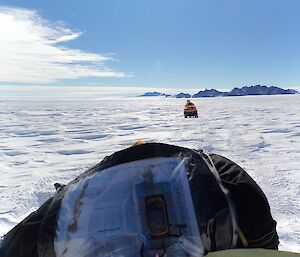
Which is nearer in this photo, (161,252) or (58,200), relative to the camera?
(161,252)

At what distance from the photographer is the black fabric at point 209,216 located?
1.57 meters

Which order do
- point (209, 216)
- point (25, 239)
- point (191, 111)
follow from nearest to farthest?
point (209, 216), point (25, 239), point (191, 111)

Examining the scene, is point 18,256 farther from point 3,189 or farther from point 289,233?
point 3,189

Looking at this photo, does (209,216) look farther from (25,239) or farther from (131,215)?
(25,239)

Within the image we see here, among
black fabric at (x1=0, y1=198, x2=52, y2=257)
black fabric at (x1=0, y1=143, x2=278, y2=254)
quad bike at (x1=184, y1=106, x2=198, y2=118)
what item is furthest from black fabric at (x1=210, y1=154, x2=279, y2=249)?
quad bike at (x1=184, y1=106, x2=198, y2=118)

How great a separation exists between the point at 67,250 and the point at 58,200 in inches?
10.2

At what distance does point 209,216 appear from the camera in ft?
5.18

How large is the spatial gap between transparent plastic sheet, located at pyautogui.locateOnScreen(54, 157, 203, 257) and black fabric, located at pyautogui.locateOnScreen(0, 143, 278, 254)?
4cm

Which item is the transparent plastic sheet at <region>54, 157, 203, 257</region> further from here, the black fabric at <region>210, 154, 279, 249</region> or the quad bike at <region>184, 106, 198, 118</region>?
the quad bike at <region>184, 106, 198, 118</region>

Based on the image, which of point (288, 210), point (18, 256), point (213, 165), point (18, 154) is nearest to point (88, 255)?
point (18, 256)

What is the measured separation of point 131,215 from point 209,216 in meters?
0.34

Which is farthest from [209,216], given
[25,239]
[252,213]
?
[25,239]

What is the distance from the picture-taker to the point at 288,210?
12.0ft

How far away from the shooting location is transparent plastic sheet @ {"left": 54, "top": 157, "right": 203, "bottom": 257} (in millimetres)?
1540
